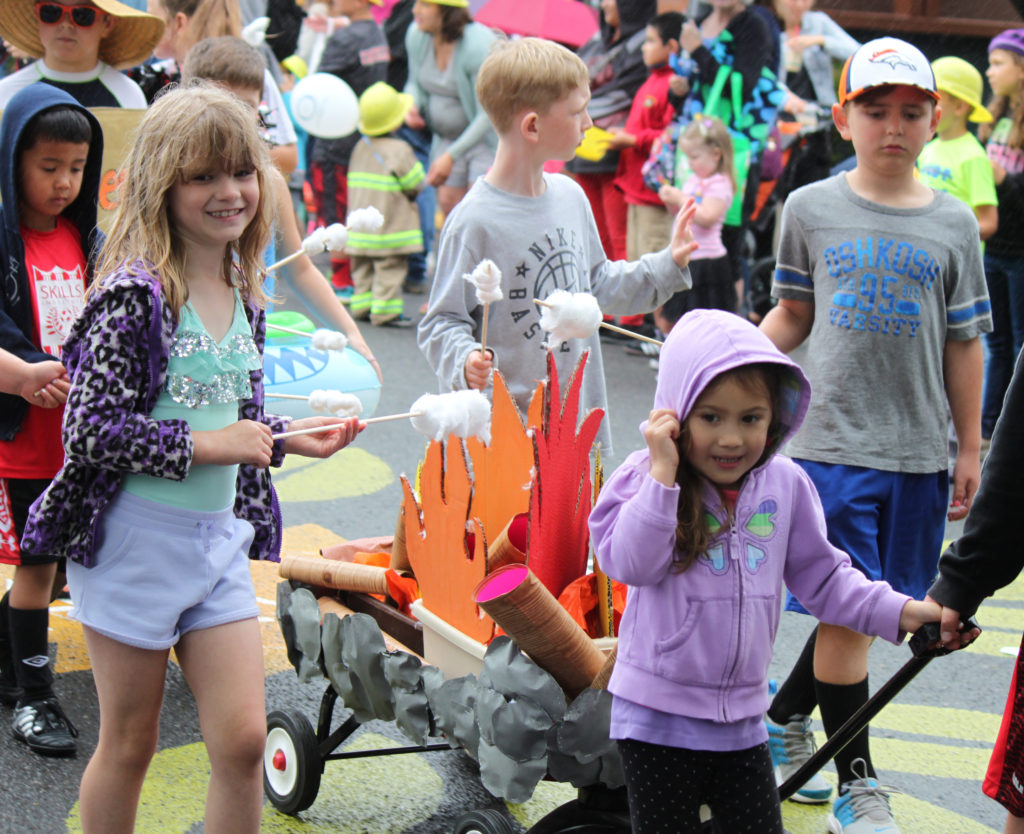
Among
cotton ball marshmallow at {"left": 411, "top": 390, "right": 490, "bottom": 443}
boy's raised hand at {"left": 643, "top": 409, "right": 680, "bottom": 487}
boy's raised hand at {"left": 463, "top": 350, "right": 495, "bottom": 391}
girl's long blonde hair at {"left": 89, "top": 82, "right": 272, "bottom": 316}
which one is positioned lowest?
boy's raised hand at {"left": 463, "top": 350, "right": 495, "bottom": 391}

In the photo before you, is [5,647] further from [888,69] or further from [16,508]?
[888,69]

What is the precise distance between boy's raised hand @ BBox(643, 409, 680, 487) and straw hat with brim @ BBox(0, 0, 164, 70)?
9.09ft

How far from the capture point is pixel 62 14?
4.12 metres

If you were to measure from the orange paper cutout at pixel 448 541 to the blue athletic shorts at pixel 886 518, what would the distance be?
87 cm

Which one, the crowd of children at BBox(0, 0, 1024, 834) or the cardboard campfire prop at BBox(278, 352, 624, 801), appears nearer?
the crowd of children at BBox(0, 0, 1024, 834)

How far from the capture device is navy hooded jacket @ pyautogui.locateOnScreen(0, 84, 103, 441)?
10.5ft

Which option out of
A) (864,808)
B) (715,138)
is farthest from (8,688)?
(715,138)

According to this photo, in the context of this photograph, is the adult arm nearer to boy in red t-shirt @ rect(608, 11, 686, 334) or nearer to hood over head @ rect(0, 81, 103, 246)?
hood over head @ rect(0, 81, 103, 246)

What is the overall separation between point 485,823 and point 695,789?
23.5 inches

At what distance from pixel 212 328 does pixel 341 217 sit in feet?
26.7

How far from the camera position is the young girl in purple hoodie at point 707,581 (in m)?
2.21

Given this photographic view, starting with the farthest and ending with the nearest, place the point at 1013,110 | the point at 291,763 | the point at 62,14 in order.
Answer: the point at 1013,110 < the point at 62,14 < the point at 291,763

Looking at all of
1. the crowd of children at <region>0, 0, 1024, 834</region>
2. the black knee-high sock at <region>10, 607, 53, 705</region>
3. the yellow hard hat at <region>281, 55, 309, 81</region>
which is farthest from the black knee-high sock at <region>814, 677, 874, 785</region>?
the yellow hard hat at <region>281, 55, 309, 81</region>

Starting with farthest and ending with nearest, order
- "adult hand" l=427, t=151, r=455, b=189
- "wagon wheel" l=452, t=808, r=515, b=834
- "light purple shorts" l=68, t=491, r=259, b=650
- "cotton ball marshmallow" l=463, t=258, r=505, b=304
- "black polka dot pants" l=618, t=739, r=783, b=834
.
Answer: "adult hand" l=427, t=151, r=455, b=189 < "cotton ball marshmallow" l=463, t=258, r=505, b=304 < "wagon wheel" l=452, t=808, r=515, b=834 < "light purple shorts" l=68, t=491, r=259, b=650 < "black polka dot pants" l=618, t=739, r=783, b=834
